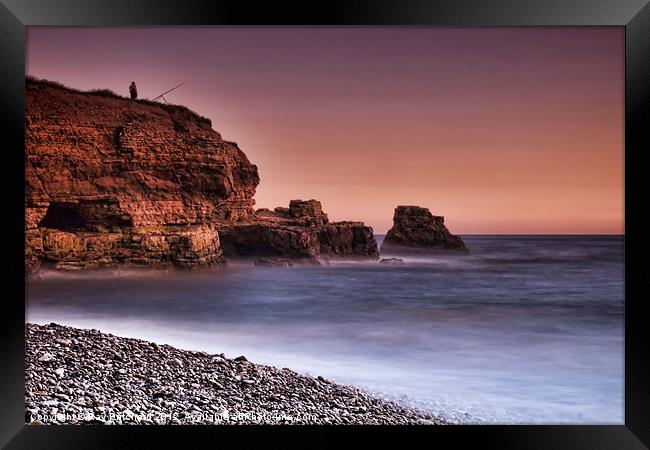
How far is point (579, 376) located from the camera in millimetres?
4016

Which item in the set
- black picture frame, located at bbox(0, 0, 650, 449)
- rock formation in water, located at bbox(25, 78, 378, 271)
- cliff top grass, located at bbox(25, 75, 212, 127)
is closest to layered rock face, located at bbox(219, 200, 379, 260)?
rock formation in water, located at bbox(25, 78, 378, 271)

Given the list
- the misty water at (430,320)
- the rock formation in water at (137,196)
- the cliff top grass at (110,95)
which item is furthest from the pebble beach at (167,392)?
the cliff top grass at (110,95)

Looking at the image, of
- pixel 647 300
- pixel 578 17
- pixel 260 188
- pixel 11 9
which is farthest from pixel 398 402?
pixel 11 9

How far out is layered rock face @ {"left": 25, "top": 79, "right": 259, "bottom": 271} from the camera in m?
5.02

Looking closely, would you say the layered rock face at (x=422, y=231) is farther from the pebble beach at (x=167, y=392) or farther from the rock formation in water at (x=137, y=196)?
the pebble beach at (x=167, y=392)

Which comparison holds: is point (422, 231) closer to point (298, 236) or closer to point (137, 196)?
point (298, 236)

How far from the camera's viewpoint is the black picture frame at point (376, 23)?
2.88m

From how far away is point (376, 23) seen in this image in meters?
2.88

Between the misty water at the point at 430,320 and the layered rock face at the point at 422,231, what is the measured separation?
18cm

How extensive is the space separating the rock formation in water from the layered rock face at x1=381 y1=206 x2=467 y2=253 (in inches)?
12.4

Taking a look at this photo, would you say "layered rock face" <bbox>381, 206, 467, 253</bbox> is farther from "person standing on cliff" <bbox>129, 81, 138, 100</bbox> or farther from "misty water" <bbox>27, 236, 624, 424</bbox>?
"person standing on cliff" <bbox>129, 81, 138, 100</bbox>

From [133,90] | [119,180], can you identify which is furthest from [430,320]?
[119,180]

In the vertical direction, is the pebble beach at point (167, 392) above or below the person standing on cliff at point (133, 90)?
below

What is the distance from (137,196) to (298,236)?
2.20 metres
